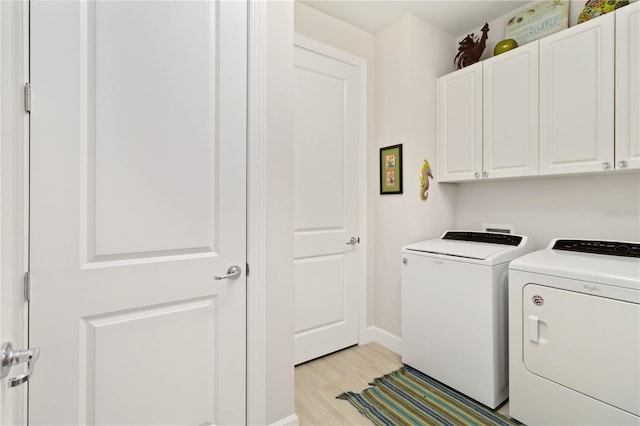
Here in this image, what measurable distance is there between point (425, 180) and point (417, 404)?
158 cm

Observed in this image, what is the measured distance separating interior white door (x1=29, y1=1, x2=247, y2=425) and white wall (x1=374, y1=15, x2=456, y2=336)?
145cm

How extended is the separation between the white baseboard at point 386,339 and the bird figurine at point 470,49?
7.45 ft

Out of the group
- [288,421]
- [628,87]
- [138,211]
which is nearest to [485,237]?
[628,87]

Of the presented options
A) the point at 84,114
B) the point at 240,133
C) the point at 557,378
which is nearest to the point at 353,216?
the point at 240,133

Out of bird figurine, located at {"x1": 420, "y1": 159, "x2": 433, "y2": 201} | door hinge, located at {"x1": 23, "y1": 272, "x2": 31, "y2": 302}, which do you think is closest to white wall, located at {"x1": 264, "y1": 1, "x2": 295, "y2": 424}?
door hinge, located at {"x1": 23, "y1": 272, "x2": 31, "y2": 302}

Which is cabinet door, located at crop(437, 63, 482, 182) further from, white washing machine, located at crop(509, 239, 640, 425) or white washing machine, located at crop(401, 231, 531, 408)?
white washing machine, located at crop(509, 239, 640, 425)

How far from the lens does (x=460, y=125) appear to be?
241 cm

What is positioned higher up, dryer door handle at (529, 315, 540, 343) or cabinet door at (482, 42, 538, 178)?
cabinet door at (482, 42, 538, 178)

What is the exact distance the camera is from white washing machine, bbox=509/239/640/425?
4.42 feet

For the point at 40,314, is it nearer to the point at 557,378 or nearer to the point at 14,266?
the point at 14,266

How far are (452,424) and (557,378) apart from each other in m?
0.58

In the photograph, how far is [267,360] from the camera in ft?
4.87

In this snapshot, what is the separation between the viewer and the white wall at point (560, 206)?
1.86m

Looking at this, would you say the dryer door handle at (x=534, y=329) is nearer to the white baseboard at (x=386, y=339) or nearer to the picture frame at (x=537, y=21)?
the white baseboard at (x=386, y=339)
